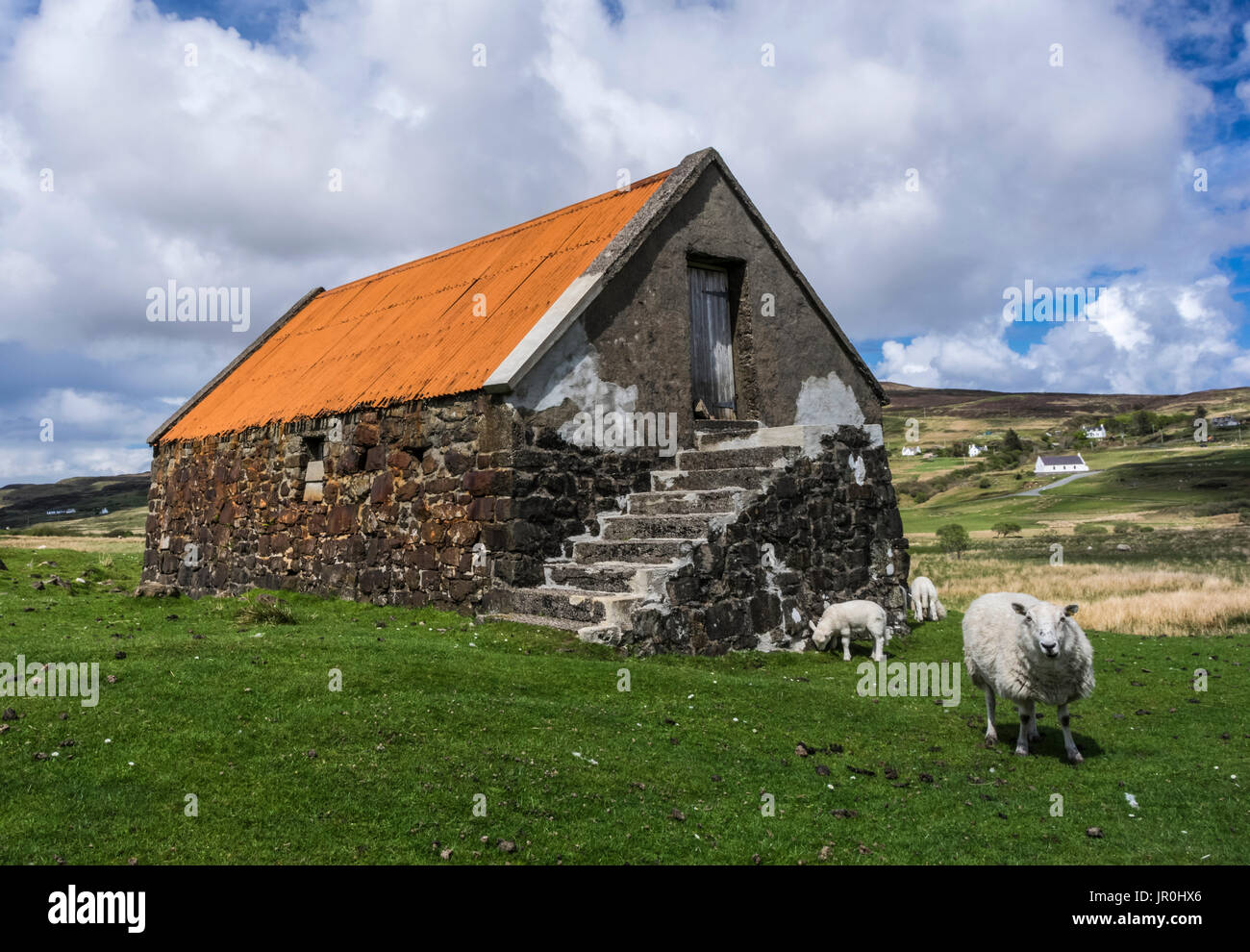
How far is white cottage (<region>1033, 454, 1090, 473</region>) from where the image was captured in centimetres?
9336

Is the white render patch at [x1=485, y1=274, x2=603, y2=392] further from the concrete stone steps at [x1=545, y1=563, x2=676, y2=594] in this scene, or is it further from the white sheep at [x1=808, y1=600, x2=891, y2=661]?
the white sheep at [x1=808, y1=600, x2=891, y2=661]

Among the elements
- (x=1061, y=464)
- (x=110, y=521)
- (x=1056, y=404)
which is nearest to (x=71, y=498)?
(x=110, y=521)

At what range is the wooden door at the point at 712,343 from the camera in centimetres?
1744

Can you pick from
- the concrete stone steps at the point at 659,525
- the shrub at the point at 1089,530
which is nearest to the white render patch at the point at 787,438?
the concrete stone steps at the point at 659,525

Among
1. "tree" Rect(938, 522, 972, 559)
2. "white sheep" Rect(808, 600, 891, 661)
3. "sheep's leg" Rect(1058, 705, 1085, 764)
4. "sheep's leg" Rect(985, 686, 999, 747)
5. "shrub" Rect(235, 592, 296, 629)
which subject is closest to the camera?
"sheep's leg" Rect(1058, 705, 1085, 764)

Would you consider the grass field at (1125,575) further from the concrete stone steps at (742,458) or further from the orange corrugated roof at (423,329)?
the orange corrugated roof at (423,329)

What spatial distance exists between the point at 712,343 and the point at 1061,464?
8860 cm

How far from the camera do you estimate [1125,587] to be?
27812mm

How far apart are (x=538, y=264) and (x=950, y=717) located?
1106 centimetres

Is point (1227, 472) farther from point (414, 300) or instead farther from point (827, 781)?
point (827, 781)

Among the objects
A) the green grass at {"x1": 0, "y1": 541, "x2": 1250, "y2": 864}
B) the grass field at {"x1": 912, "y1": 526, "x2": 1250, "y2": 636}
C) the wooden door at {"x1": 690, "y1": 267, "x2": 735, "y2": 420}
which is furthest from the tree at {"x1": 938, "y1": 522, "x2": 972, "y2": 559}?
the green grass at {"x1": 0, "y1": 541, "x2": 1250, "y2": 864}

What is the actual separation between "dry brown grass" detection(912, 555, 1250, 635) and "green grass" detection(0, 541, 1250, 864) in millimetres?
10023

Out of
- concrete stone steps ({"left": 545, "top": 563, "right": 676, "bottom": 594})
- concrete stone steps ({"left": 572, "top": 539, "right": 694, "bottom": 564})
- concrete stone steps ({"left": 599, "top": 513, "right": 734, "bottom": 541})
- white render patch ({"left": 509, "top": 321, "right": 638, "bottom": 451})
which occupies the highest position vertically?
white render patch ({"left": 509, "top": 321, "right": 638, "bottom": 451})
